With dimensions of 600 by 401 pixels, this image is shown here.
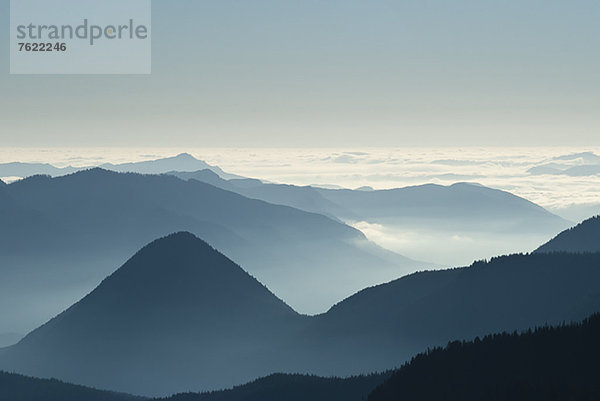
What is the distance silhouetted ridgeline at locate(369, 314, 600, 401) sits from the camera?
543 ft

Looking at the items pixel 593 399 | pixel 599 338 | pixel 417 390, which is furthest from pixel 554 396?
pixel 417 390

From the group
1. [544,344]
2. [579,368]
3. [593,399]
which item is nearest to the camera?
[593,399]

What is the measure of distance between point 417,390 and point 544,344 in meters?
28.1

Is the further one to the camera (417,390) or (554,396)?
(417,390)

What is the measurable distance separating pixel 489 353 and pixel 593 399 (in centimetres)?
4842

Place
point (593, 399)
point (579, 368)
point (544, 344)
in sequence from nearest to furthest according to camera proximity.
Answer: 1. point (593, 399)
2. point (579, 368)
3. point (544, 344)

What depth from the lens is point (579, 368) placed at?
172 m

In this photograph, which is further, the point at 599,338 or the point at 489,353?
the point at 489,353

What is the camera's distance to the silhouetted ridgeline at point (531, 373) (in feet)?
543

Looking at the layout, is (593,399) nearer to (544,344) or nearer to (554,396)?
(554,396)

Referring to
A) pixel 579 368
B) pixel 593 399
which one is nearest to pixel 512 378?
pixel 579 368

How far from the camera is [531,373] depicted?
179875mm

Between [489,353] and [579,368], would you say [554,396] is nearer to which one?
[579,368]

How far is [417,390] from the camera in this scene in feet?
644
